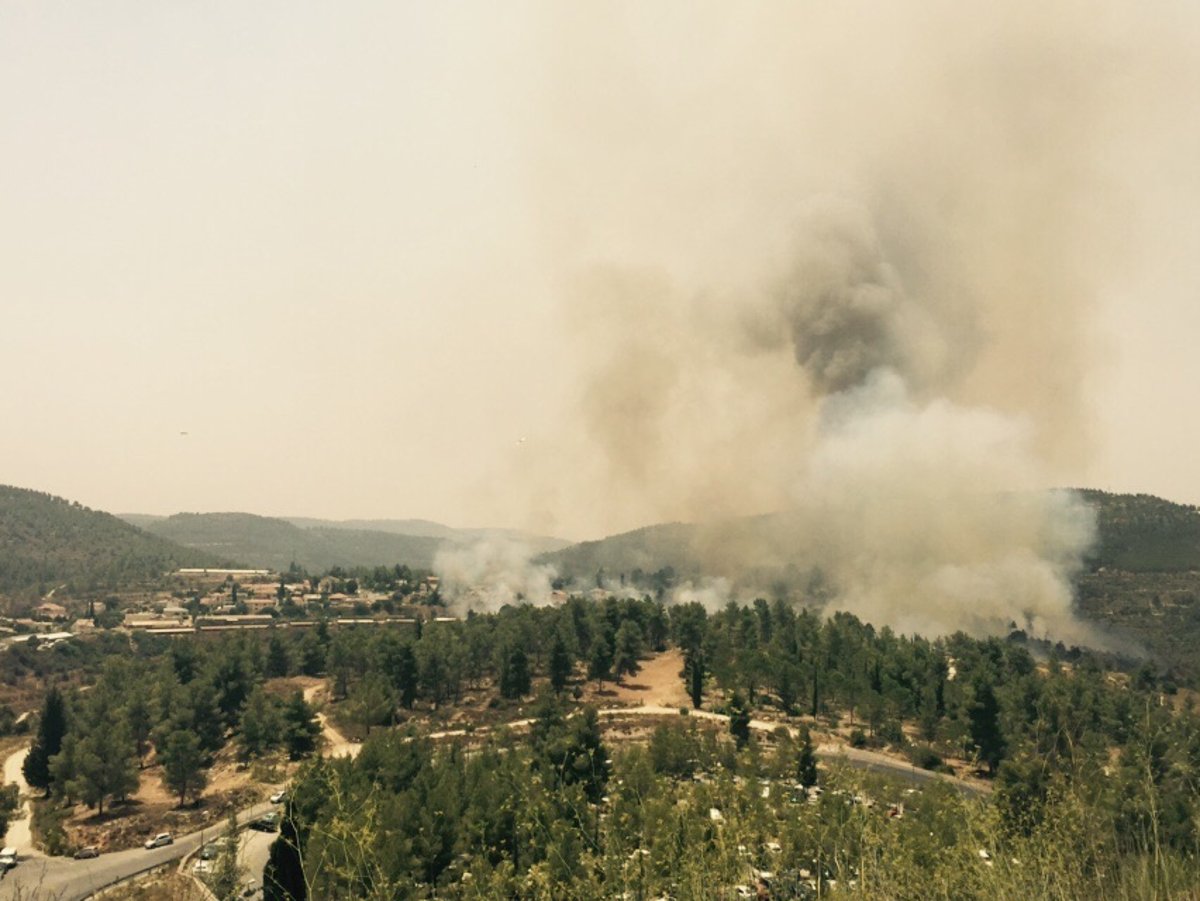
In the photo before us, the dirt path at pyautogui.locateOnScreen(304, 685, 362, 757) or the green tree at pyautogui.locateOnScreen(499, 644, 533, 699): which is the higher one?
the green tree at pyautogui.locateOnScreen(499, 644, 533, 699)

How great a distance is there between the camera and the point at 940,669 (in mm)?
86375

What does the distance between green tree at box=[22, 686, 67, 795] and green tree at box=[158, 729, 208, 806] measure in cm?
1571

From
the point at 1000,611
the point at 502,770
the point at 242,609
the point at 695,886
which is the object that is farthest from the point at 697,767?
the point at 242,609

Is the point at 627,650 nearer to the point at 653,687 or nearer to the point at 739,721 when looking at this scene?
the point at 653,687

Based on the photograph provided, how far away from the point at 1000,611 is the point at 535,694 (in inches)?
4644

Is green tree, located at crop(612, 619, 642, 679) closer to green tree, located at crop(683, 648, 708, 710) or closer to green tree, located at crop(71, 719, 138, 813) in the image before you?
green tree, located at crop(683, 648, 708, 710)

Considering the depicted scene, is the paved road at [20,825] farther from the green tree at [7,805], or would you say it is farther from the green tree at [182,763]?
the green tree at [182,763]

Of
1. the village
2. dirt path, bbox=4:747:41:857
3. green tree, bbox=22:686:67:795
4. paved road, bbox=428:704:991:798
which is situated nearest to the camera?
dirt path, bbox=4:747:41:857

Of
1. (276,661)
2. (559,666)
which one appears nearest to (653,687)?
(559,666)

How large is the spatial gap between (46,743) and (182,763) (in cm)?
2138

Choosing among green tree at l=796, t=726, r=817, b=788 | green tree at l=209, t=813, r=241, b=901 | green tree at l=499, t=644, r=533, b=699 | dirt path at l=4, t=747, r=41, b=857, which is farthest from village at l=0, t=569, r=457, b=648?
green tree at l=209, t=813, r=241, b=901

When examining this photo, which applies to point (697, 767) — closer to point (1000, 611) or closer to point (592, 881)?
point (592, 881)

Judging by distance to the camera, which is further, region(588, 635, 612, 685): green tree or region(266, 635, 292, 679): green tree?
region(266, 635, 292, 679): green tree

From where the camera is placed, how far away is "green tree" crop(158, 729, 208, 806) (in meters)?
63.1
